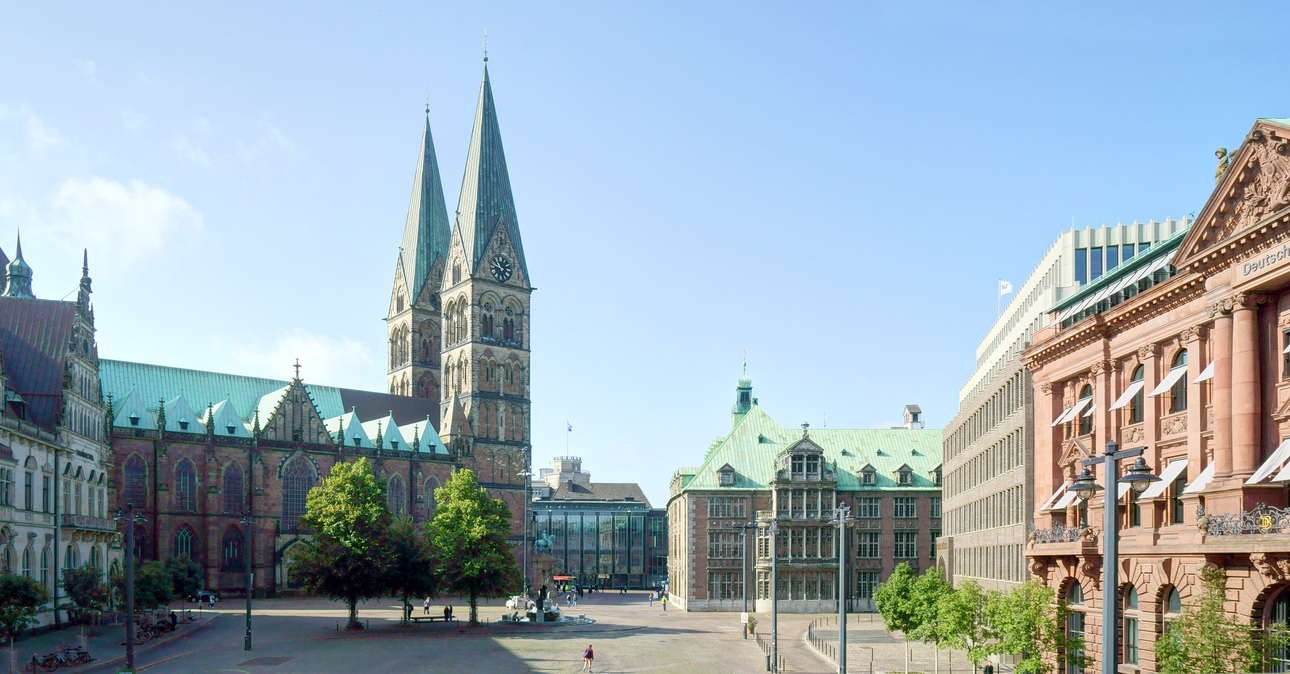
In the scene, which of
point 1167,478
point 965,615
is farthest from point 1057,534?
point 1167,478

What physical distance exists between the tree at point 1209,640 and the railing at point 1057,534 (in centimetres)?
842

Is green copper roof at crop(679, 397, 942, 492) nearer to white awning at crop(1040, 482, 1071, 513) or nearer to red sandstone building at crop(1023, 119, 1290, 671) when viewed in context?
white awning at crop(1040, 482, 1071, 513)

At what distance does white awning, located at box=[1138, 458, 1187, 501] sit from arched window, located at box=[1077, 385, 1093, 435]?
6.50 m

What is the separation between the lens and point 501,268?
13912cm

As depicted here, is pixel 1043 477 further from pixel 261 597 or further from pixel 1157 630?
pixel 261 597

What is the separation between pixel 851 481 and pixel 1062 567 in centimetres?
6139

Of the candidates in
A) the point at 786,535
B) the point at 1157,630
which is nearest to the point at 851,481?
the point at 786,535

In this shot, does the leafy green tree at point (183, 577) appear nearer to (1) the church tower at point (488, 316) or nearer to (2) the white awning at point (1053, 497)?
(1) the church tower at point (488, 316)

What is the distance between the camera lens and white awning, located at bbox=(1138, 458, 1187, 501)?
1262 inches

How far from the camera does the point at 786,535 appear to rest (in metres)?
94.6

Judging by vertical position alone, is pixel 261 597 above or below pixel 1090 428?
below

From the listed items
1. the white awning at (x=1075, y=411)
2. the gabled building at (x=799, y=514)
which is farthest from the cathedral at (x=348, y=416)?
the white awning at (x=1075, y=411)

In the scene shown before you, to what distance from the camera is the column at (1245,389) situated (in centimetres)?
2856

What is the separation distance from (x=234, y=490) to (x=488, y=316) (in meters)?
37.6
